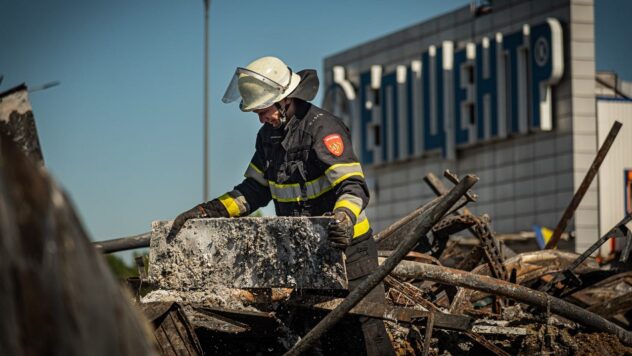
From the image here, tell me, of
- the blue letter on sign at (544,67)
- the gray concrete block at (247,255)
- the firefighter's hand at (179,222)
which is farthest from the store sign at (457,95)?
the gray concrete block at (247,255)

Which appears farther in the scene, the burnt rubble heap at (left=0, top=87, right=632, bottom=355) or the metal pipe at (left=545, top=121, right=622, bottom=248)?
the metal pipe at (left=545, top=121, right=622, bottom=248)

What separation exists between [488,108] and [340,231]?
2817cm

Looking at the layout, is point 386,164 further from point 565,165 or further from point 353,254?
point 353,254

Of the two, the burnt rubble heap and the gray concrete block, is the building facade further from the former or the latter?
the gray concrete block

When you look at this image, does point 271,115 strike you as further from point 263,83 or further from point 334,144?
point 334,144

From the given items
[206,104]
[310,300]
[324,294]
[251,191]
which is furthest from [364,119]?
[310,300]

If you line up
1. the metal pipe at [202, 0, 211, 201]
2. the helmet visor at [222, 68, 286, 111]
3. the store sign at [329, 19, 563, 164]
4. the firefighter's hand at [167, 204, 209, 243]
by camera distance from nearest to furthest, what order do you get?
the firefighter's hand at [167, 204, 209, 243] < the helmet visor at [222, 68, 286, 111] < the metal pipe at [202, 0, 211, 201] < the store sign at [329, 19, 563, 164]

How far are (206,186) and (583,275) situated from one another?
19166mm

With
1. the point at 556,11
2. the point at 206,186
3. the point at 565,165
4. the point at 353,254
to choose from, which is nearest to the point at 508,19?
the point at 556,11

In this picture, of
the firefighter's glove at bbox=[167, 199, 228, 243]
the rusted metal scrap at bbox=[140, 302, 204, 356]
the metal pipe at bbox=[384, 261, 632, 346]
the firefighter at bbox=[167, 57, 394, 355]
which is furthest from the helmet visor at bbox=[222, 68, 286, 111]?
the rusted metal scrap at bbox=[140, 302, 204, 356]

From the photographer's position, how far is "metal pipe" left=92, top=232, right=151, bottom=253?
23.7ft

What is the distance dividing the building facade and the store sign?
1.5 inches

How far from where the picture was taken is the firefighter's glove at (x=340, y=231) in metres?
5.59

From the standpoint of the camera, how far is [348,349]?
237 inches
